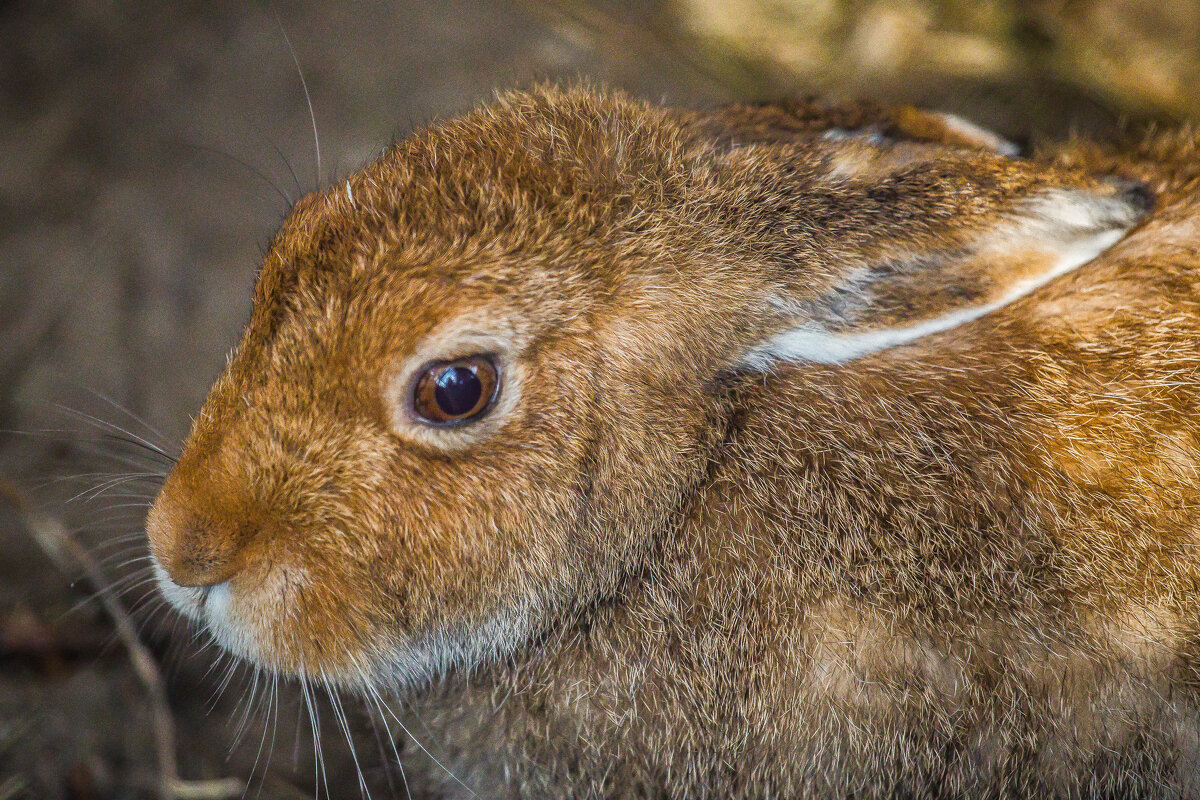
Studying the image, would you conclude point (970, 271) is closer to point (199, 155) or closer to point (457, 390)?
point (457, 390)

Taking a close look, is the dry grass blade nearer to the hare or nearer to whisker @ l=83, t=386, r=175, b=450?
whisker @ l=83, t=386, r=175, b=450

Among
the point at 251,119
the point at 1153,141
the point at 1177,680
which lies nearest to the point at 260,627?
the point at 1177,680

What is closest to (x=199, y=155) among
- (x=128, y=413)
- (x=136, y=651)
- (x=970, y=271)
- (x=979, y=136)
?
(x=128, y=413)

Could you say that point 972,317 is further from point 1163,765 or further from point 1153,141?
point 1153,141

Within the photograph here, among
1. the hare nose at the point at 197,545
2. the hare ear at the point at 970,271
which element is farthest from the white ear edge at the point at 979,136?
the hare nose at the point at 197,545

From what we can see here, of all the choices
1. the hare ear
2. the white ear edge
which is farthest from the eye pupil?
the white ear edge

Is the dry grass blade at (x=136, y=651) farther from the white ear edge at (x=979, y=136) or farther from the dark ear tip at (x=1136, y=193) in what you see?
the dark ear tip at (x=1136, y=193)
